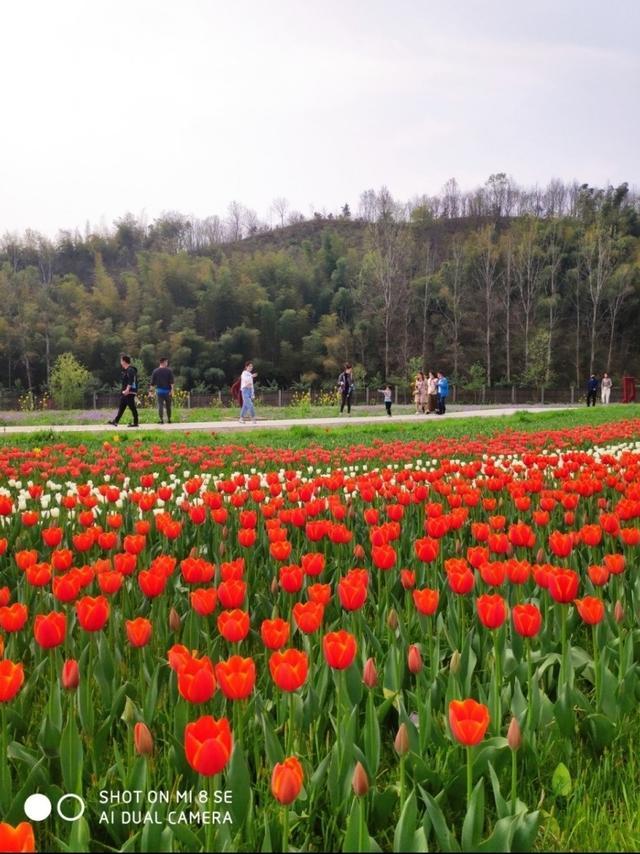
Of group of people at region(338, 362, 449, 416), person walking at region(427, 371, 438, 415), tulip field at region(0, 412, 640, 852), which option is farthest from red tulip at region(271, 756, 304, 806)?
person walking at region(427, 371, 438, 415)

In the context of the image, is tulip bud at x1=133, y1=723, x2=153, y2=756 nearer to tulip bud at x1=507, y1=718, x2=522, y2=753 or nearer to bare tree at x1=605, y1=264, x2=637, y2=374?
tulip bud at x1=507, y1=718, x2=522, y2=753

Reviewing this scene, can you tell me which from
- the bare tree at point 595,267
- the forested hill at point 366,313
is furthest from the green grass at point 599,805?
the bare tree at point 595,267

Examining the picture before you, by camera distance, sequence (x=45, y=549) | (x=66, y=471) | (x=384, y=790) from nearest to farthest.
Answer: (x=384, y=790) → (x=45, y=549) → (x=66, y=471)

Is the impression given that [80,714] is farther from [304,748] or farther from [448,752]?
[448,752]

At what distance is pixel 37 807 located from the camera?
1433mm

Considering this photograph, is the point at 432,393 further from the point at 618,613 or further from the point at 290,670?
the point at 290,670

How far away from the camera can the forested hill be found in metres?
55.8

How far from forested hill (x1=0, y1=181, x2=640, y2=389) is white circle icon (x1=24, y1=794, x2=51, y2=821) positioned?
1967 inches

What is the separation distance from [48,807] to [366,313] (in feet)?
191

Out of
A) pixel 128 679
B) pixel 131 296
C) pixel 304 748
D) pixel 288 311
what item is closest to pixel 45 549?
pixel 128 679

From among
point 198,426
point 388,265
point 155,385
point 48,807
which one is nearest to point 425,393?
point 155,385

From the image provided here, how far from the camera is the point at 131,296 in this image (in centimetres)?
6131

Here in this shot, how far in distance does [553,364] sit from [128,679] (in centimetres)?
6244

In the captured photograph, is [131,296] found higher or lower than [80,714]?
higher
